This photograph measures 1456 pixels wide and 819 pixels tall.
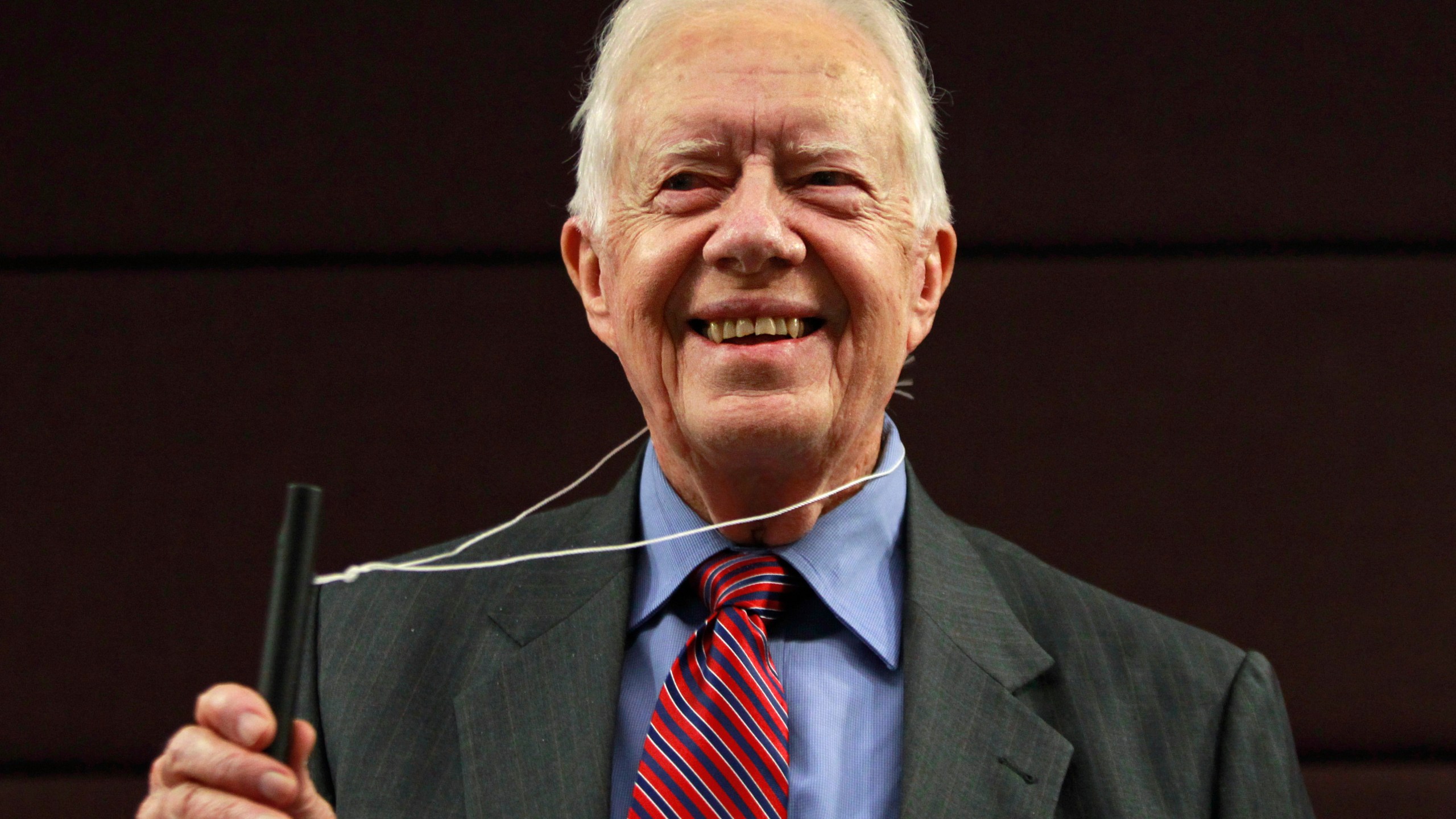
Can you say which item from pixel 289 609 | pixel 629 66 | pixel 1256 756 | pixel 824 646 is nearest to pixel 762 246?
pixel 629 66

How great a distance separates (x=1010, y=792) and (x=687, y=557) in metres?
0.32

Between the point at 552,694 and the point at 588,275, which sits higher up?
the point at 588,275

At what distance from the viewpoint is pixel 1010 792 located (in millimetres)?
1004

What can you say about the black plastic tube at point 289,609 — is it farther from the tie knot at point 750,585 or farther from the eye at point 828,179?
the eye at point 828,179

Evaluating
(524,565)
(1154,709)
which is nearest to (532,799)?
(524,565)

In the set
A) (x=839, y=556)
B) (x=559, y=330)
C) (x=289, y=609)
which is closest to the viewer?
(x=289, y=609)

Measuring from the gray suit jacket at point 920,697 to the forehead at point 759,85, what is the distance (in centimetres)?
34

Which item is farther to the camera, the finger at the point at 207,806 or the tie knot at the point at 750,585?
the tie knot at the point at 750,585

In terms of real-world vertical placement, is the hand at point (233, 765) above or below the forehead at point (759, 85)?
below

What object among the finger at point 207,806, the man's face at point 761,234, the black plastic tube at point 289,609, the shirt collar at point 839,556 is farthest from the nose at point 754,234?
the finger at point 207,806

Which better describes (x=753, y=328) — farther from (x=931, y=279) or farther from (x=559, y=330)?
(x=559, y=330)

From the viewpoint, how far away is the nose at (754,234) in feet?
3.34

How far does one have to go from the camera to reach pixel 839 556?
1099 millimetres

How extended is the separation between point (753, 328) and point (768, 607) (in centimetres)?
23
